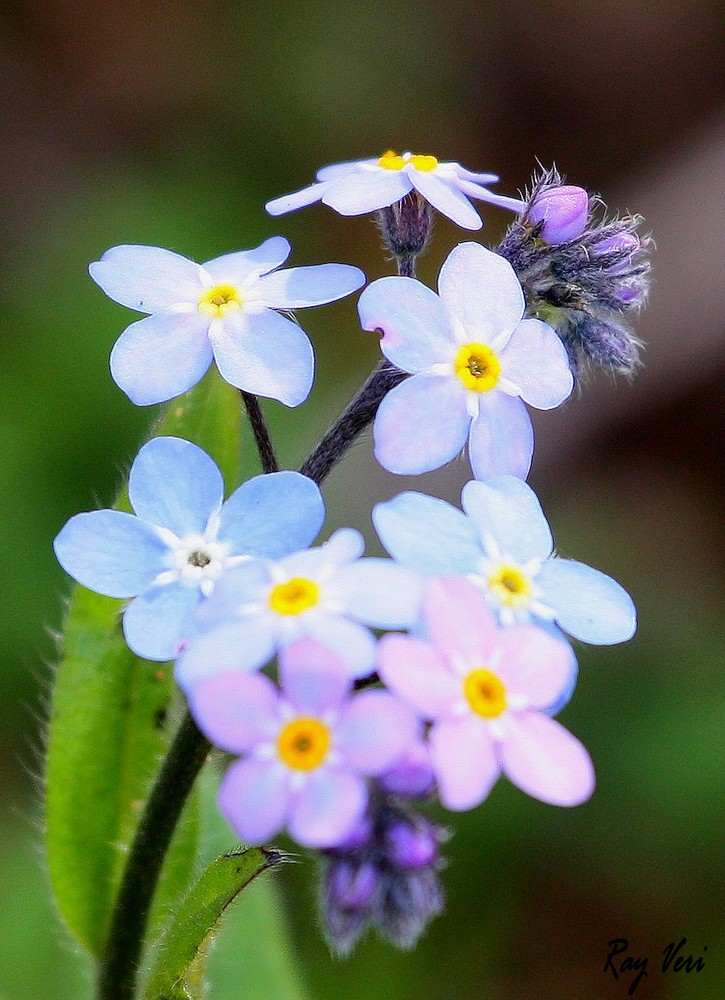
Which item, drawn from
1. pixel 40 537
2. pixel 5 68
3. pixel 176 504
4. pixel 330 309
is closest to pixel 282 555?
pixel 176 504

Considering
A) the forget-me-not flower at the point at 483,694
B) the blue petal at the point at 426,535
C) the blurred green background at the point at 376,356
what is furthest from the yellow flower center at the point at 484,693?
the blurred green background at the point at 376,356

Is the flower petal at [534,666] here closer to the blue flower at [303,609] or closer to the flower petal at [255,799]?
the blue flower at [303,609]

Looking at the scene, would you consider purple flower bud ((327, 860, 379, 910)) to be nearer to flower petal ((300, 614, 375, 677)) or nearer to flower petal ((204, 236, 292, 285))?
flower petal ((300, 614, 375, 677))

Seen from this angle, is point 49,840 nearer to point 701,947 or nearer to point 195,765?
point 195,765

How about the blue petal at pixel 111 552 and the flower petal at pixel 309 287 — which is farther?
the flower petal at pixel 309 287

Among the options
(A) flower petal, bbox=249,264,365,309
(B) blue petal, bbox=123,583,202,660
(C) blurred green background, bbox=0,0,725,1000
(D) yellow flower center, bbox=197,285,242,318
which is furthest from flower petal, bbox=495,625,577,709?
(C) blurred green background, bbox=0,0,725,1000

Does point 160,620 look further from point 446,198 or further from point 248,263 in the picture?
point 446,198
